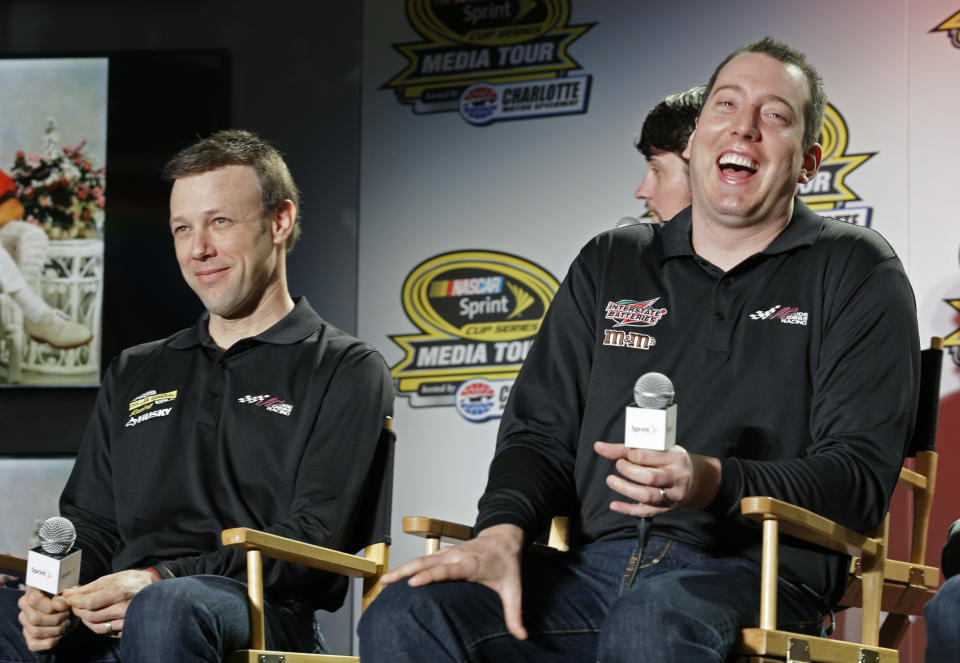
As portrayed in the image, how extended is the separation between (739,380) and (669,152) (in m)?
1.48

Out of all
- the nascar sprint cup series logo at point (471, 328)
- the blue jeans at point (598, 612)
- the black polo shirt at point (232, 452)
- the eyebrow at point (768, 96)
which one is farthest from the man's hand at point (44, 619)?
the nascar sprint cup series logo at point (471, 328)

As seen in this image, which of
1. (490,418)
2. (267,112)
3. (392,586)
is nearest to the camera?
(392,586)

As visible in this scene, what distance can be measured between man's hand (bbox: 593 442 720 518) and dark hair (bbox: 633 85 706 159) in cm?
180

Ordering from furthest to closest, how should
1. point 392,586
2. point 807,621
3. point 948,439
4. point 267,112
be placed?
1. point 267,112
2. point 948,439
3. point 807,621
4. point 392,586

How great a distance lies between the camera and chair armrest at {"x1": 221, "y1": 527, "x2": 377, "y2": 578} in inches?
89.3

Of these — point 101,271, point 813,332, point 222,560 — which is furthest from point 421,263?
point 813,332

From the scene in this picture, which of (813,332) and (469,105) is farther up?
(469,105)

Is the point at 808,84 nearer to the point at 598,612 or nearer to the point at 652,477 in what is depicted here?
the point at 652,477

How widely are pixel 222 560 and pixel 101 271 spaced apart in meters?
2.58

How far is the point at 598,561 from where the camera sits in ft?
7.11

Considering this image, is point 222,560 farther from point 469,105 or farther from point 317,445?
point 469,105

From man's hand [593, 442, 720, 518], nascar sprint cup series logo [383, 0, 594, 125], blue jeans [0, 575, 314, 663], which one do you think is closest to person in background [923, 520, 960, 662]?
man's hand [593, 442, 720, 518]

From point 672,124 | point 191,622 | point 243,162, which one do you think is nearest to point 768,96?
point 672,124

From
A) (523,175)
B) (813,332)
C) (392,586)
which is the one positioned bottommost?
(392,586)
